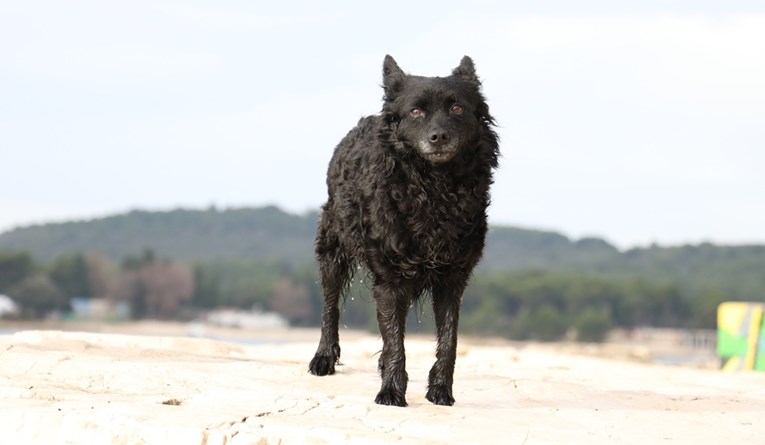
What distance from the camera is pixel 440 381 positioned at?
865 centimetres

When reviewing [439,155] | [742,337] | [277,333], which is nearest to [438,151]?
[439,155]

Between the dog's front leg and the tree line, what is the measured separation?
330 feet

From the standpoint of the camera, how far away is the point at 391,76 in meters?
8.70

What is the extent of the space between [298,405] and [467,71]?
9.11 feet

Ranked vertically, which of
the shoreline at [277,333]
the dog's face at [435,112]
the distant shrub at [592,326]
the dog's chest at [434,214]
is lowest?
the shoreline at [277,333]

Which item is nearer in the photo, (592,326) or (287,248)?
(592,326)

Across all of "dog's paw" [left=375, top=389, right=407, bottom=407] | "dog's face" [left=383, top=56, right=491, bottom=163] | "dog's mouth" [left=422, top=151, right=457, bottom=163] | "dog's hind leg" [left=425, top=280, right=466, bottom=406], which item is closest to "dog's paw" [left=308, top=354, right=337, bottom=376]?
"dog's hind leg" [left=425, top=280, right=466, bottom=406]

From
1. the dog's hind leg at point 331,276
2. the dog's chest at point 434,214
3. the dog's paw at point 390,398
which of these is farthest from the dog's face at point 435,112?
the dog's hind leg at point 331,276

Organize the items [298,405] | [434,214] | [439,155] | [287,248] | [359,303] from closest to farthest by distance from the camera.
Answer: [298,405]
[439,155]
[434,214]
[359,303]
[287,248]

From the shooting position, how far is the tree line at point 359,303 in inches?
4611

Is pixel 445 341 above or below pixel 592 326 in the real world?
above

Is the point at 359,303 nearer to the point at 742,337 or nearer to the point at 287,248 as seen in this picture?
the point at 287,248

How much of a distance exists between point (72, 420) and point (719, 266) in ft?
491

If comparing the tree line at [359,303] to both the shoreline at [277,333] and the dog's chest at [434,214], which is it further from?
the dog's chest at [434,214]
